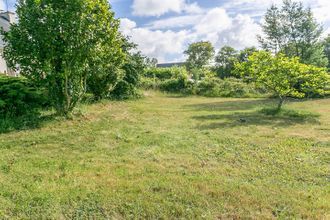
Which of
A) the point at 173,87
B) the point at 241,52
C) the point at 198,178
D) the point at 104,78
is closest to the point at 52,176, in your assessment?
the point at 198,178

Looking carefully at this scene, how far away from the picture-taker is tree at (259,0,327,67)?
1966cm

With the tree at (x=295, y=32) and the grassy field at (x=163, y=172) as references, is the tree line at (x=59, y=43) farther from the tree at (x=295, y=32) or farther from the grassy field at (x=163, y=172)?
the tree at (x=295, y=32)

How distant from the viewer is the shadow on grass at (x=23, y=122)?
6525 mm

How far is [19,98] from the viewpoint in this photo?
→ 7793 mm

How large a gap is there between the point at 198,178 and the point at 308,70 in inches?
294

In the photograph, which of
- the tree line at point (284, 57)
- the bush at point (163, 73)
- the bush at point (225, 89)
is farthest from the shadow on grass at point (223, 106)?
the bush at point (163, 73)

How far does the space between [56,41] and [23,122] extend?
2.24m

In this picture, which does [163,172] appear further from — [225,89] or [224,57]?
[224,57]

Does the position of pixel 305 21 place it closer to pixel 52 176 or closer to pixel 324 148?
pixel 324 148

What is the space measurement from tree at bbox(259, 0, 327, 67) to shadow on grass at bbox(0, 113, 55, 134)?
18.3 metres

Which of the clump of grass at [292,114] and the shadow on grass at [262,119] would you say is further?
the clump of grass at [292,114]

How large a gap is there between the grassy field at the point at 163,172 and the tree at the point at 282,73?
8.91 ft

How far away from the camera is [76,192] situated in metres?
3.47

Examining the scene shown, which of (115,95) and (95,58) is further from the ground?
(95,58)
